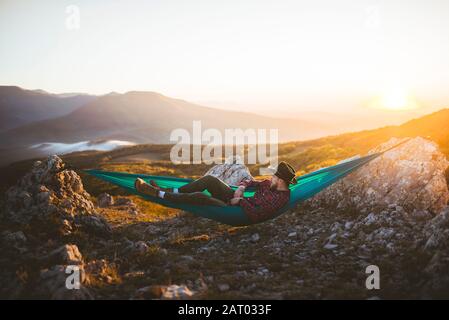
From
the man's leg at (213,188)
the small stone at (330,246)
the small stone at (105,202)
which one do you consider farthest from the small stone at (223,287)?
the small stone at (105,202)

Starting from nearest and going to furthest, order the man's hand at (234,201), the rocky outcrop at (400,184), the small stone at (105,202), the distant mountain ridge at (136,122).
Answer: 1. the man's hand at (234,201)
2. the rocky outcrop at (400,184)
3. the small stone at (105,202)
4. the distant mountain ridge at (136,122)

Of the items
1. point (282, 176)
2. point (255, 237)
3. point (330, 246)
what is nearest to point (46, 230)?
point (255, 237)

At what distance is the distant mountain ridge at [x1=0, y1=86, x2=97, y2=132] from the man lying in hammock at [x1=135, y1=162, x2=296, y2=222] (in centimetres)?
17800

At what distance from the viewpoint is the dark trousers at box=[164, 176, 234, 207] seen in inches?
276

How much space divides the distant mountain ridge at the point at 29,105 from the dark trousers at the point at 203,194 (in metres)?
178

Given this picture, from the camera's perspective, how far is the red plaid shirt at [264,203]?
22.6 ft

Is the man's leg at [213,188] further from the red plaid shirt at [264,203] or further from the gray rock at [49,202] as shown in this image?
the gray rock at [49,202]

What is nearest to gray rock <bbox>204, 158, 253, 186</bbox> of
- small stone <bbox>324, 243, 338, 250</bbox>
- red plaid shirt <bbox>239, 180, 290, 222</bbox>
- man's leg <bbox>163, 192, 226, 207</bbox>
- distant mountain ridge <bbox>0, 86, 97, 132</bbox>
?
man's leg <bbox>163, 192, 226, 207</bbox>

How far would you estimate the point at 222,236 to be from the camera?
835 centimetres

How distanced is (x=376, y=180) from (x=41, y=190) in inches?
321
